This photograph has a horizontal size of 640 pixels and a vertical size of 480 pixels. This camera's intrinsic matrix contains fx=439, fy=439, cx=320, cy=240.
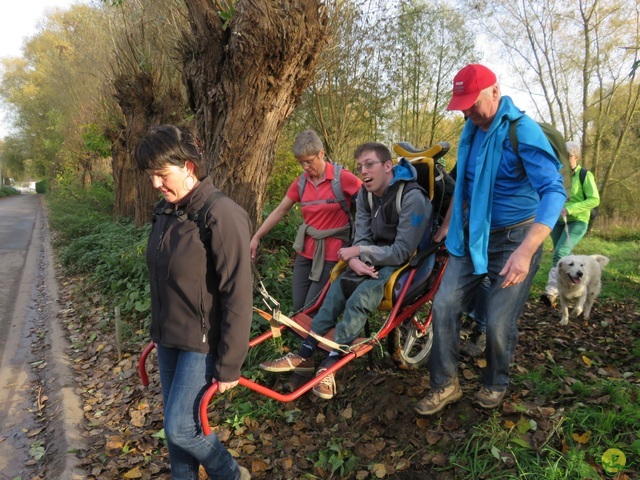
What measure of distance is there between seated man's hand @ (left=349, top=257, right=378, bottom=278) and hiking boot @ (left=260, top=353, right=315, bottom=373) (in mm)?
897

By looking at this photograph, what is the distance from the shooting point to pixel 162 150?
7.04ft

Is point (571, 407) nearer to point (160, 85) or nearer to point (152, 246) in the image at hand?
point (152, 246)

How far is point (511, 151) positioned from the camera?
2.67m

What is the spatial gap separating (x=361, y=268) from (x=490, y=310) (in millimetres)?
959

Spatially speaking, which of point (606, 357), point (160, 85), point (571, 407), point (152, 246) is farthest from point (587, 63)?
point (152, 246)

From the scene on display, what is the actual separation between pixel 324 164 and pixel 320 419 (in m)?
2.24

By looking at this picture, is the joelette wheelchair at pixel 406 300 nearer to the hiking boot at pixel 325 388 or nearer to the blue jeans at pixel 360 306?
the blue jeans at pixel 360 306

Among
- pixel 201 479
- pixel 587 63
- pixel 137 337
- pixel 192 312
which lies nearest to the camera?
pixel 192 312

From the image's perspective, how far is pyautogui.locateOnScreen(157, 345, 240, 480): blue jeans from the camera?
2282mm

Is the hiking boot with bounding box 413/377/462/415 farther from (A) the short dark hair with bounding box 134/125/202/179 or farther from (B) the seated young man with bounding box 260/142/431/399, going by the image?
(A) the short dark hair with bounding box 134/125/202/179

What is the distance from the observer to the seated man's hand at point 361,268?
10.9 feet

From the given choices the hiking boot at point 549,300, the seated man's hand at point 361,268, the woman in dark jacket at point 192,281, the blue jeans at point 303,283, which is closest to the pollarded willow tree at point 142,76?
the blue jeans at point 303,283

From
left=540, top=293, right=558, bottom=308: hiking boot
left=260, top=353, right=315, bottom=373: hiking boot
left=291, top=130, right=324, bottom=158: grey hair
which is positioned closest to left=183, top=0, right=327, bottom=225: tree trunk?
left=291, top=130, right=324, bottom=158: grey hair

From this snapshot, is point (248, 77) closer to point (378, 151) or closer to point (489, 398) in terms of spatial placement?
point (378, 151)
